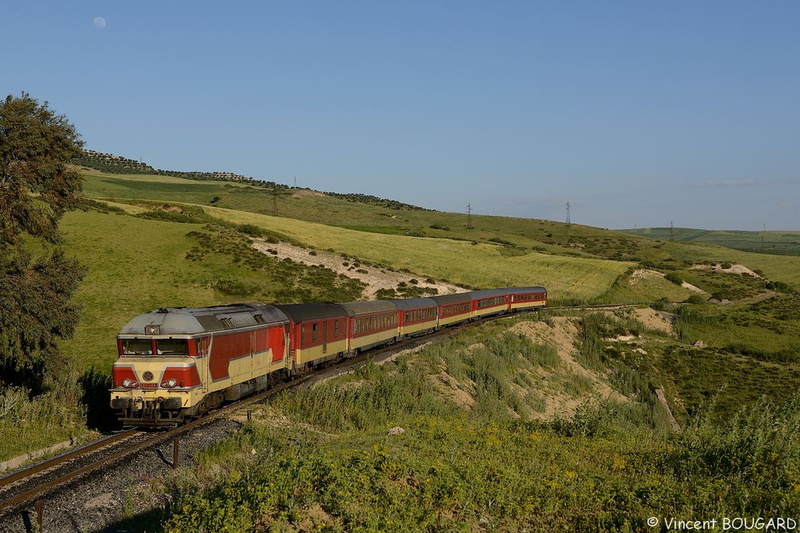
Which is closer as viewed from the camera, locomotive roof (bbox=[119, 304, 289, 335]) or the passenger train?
the passenger train

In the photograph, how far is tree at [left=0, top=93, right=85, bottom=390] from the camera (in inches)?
901

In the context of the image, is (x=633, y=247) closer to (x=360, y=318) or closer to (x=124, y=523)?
(x=360, y=318)

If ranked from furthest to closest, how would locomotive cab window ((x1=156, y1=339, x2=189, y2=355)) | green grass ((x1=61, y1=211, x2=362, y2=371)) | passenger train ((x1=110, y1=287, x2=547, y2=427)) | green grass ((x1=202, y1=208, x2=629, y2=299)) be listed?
green grass ((x1=202, y1=208, x2=629, y2=299))
green grass ((x1=61, y1=211, x2=362, y2=371))
locomotive cab window ((x1=156, y1=339, x2=189, y2=355))
passenger train ((x1=110, y1=287, x2=547, y2=427))

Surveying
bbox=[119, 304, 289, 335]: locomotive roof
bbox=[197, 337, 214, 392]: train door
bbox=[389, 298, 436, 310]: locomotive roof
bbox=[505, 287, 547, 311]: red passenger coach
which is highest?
bbox=[119, 304, 289, 335]: locomotive roof

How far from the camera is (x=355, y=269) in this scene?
7662 centimetres

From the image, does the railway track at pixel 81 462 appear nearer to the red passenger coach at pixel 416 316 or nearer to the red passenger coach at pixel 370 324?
the red passenger coach at pixel 370 324

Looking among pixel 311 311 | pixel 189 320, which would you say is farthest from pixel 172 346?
pixel 311 311

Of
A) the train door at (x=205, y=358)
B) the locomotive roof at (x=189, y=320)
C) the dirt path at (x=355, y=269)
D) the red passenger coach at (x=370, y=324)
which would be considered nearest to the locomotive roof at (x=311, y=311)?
the red passenger coach at (x=370, y=324)

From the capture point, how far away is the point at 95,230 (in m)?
65.8

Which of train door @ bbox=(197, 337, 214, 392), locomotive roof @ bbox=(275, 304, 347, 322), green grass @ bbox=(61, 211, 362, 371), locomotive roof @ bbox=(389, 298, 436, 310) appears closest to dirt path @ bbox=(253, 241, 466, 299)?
green grass @ bbox=(61, 211, 362, 371)

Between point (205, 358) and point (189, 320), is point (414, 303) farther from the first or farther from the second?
point (189, 320)

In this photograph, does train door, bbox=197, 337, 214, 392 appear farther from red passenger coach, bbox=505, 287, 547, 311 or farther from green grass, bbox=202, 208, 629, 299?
green grass, bbox=202, 208, 629, 299

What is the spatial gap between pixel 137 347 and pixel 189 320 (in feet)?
5.70

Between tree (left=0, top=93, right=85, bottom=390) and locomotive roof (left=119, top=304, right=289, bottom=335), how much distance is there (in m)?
4.50
